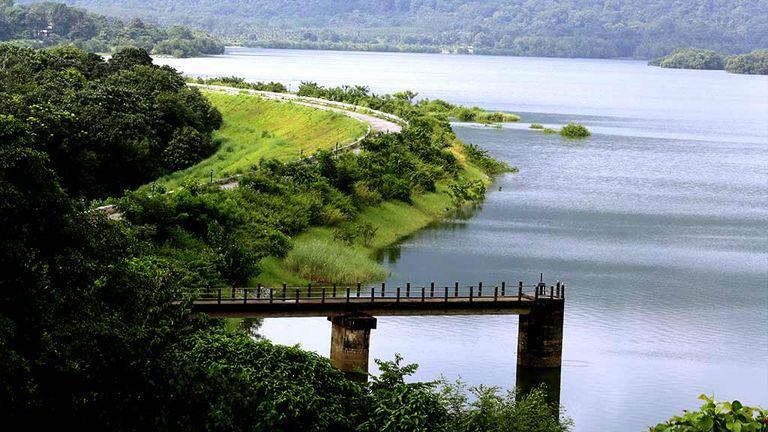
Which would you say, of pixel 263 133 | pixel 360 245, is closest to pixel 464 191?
pixel 360 245

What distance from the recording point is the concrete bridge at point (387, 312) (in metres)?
48.0

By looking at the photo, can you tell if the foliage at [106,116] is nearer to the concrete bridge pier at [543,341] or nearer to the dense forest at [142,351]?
the dense forest at [142,351]

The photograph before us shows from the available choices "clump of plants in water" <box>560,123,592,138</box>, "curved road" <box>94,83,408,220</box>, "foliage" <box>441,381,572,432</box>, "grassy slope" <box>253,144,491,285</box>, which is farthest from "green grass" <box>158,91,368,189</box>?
"foliage" <box>441,381,572,432</box>

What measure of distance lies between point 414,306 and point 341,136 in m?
61.0

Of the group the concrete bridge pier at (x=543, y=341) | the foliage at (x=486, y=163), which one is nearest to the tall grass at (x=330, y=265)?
the concrete bridge pier at (x=543, y=341)

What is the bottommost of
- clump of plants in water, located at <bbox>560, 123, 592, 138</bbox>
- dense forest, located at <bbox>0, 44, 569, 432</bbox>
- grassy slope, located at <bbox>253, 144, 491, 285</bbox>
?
grassy slope, located at <bbox>253, 144, 491, 285</bbox>

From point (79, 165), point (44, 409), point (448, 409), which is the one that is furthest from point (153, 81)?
point (44, 409)

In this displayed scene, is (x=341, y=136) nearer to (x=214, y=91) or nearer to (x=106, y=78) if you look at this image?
(x=106, y=78)

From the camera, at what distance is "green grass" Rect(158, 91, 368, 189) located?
96250 millimetres

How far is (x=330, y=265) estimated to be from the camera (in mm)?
63562

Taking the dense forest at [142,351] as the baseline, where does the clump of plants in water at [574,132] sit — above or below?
below

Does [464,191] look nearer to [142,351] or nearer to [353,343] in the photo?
[353,343]

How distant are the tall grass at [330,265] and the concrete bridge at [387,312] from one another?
11028mm

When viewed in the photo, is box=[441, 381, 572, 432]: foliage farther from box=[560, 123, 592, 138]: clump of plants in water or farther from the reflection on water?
box=[560, 123, 592, 138]: clump of plants in water
